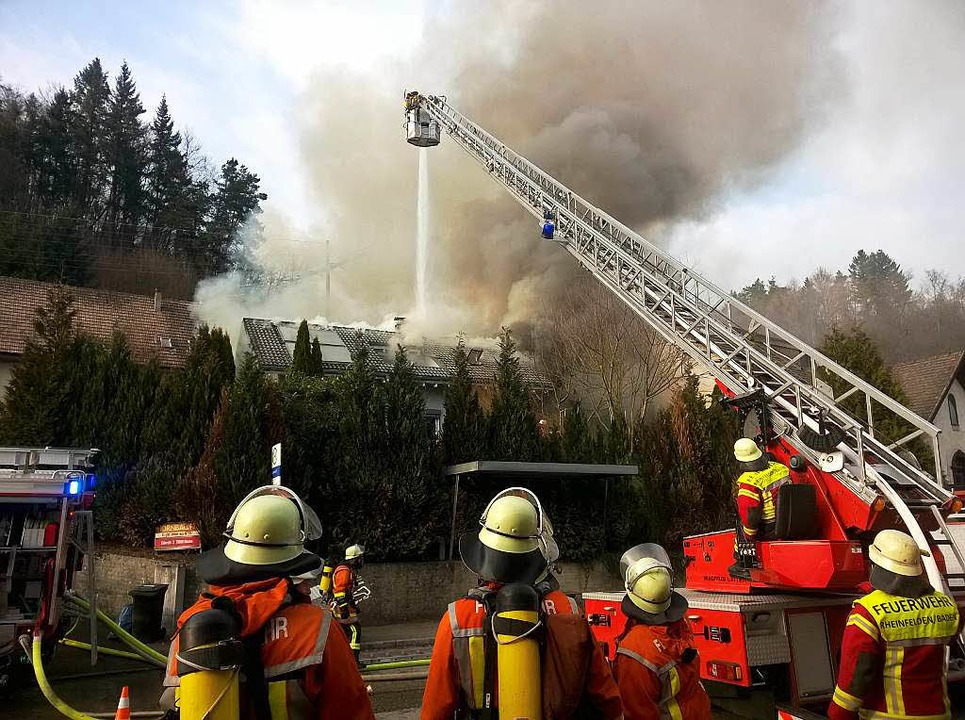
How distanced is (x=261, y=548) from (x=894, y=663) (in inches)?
105

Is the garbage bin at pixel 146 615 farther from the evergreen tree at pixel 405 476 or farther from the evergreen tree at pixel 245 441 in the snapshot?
the evergreen tree at pixel 405 476

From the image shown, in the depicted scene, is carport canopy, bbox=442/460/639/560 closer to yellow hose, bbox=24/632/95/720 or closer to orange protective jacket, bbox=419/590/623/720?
yellow hose, bbox=24/632/95/720

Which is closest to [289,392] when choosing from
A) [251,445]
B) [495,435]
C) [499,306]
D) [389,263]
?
[251,445]

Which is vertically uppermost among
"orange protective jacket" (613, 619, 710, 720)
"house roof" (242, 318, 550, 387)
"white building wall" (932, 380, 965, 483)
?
"house roof" (242, 318, 550, 387)

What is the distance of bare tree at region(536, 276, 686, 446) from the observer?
19328mm

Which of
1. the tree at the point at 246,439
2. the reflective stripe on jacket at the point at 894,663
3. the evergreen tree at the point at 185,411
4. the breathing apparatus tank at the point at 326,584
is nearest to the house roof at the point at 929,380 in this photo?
the tree at the point at 246,439

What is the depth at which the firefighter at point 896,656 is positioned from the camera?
2.98 m

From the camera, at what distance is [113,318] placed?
929 inches

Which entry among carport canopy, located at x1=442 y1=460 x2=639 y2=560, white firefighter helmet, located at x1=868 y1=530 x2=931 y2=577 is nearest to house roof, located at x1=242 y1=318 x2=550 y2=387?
carport canopy, located at x1=442 y1=460 x2=639 y2=560

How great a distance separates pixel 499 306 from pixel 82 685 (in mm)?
20753

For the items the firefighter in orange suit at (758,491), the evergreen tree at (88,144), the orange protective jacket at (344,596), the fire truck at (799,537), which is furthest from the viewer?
the evergreen tree at (88,144)

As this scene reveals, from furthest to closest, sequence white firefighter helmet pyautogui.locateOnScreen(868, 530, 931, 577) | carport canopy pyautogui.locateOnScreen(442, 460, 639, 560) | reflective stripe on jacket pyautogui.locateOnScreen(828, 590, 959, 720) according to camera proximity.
Result: carport canopy pyautogui.locateOnScreen(442, 460, 639, 560) → white firefighter helmet pyautogui.locateOnScreen(868, 530, 931, 577) → reflective stripe on jacket pyautogui.locateOnScreen(828, 590, 959, 720)

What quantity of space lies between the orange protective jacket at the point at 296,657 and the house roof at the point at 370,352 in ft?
59.7

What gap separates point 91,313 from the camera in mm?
23359
